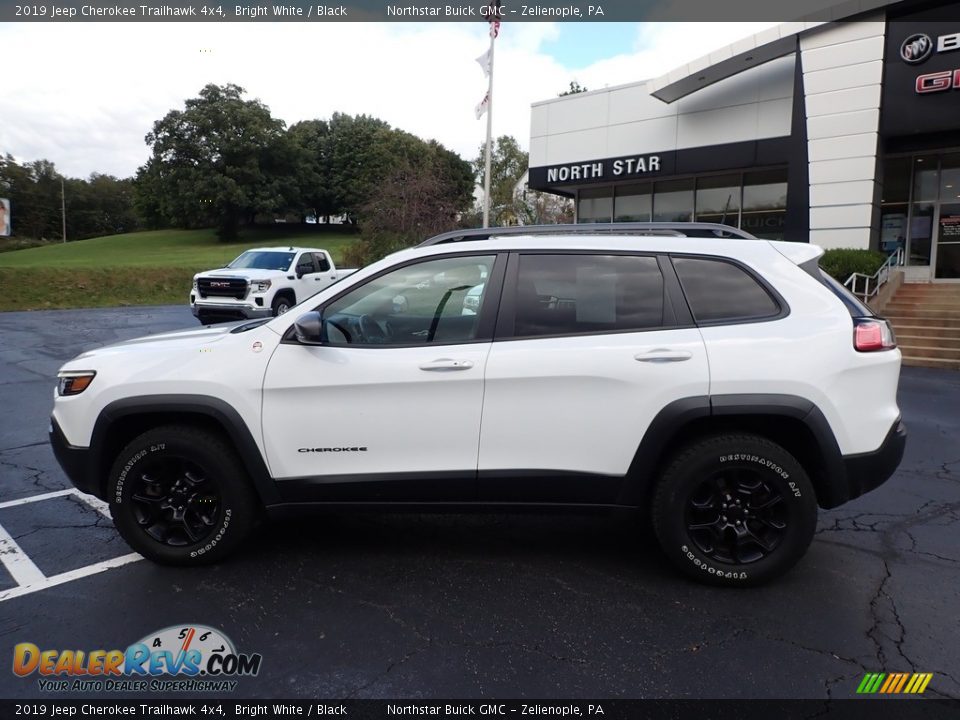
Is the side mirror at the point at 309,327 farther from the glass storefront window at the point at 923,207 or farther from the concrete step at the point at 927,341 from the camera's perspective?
the glass storefront window at the point at 923,207

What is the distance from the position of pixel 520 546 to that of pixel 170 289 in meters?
27.6

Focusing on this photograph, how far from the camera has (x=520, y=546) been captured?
4.01 metres

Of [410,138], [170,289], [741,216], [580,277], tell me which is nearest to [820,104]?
[741,216]

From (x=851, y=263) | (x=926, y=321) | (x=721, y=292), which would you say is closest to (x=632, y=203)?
(x=851, y=263)

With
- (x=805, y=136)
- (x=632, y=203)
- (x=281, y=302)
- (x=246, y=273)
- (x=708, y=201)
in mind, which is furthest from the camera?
(x=632, y=203)

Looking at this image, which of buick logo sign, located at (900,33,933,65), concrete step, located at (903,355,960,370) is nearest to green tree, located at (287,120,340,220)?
buick logo sign, located at (900,33,933,65)

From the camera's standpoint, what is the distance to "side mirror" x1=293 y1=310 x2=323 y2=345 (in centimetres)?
334

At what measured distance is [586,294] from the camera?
3580mm

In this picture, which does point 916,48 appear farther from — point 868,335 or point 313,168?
point 313,168

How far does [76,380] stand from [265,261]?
13.1 meters

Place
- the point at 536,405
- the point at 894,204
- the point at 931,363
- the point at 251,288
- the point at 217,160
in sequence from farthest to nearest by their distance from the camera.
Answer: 1. the point at 217,160
2. the point at 894,204
3. the point at 251,288
4. the point at 931,363
5. the point at 536,405

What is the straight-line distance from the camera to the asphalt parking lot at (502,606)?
2.71 metres

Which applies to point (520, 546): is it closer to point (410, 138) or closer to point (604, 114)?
point (604, 114)

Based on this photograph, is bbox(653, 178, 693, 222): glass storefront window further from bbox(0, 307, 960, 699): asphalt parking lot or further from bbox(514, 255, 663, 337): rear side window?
bbox(514, 255, 663, 337): rear side window
